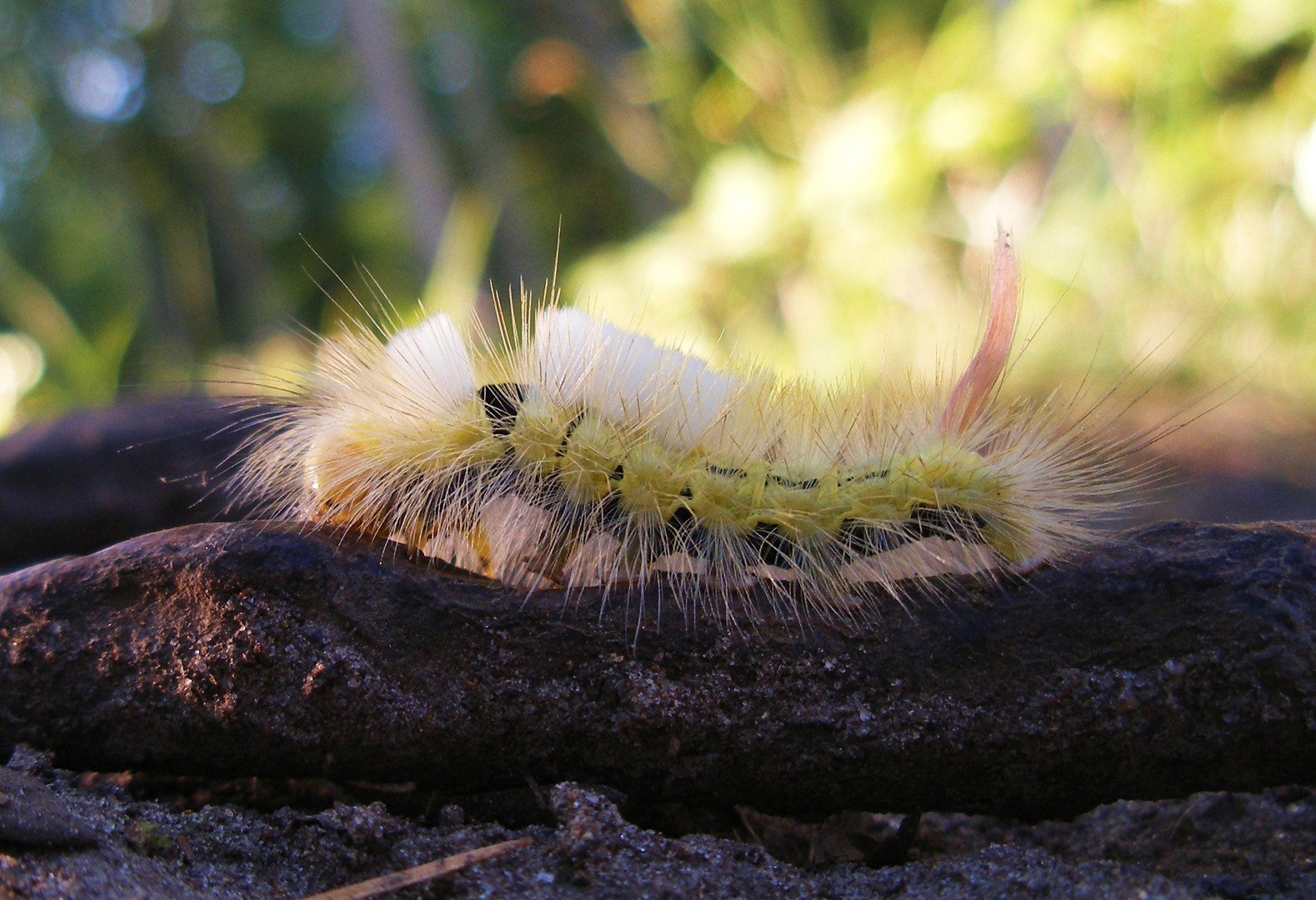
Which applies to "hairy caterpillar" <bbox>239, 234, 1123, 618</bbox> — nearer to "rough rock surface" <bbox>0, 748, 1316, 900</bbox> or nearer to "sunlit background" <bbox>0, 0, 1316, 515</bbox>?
"sunlit background" <bbox>0, 0, 1316, 515</bbox>

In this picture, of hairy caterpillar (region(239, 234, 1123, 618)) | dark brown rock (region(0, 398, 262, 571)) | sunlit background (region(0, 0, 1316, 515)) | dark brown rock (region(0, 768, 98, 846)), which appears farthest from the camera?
sunlit background (region(0, 0, 1316, 515))

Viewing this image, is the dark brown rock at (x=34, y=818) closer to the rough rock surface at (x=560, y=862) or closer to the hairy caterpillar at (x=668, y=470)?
the rough rock surface at (x=560, y=862)

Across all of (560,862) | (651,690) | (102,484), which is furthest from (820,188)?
(560,862)

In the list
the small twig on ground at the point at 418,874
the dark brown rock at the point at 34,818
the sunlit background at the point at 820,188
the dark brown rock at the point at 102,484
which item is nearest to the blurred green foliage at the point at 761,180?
the sunlit background at the point at 820,188

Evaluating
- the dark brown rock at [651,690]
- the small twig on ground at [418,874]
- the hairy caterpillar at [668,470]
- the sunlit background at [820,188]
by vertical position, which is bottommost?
the small twig on ground at [418,874]

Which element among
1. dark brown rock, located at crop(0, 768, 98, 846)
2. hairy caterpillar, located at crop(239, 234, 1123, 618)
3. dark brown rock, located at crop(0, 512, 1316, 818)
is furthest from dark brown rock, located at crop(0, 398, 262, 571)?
dark brown rock, located at crop(0, 768, 98, 846)

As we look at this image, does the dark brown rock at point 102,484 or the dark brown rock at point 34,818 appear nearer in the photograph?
the dark brown rock at point 34,818
